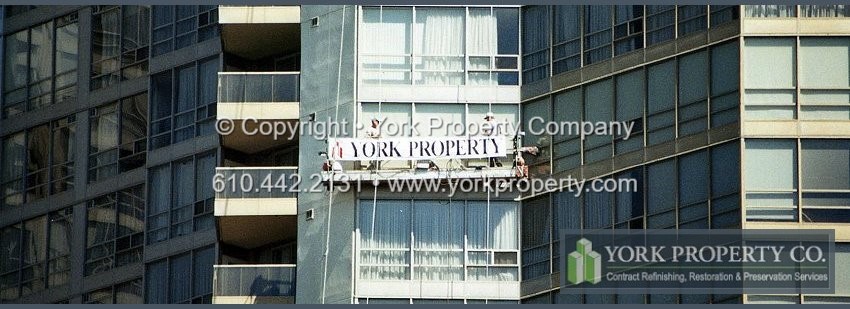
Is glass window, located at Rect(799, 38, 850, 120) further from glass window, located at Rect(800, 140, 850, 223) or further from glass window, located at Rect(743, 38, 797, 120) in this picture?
glass window, located at Rect(800, 140, 850, 223)

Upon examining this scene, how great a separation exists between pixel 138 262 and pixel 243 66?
6.04 meters

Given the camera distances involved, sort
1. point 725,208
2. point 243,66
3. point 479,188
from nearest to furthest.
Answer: point 725,208
point 479,188
point 243,66

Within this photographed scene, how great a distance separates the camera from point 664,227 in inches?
2876

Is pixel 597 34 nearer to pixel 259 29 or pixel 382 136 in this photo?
pixel 382 136

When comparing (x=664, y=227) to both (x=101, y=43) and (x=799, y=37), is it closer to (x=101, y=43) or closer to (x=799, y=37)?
(x=799, y=37)

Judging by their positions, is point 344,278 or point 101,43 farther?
point 101,43

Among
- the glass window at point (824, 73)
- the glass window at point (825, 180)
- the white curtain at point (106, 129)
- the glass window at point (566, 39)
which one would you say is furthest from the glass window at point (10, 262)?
the glass window at point (824, 73)

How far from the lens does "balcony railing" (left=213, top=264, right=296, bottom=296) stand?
7788 cm

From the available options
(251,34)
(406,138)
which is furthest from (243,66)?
(406,138)

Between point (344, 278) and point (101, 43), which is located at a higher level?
point (101, 43)

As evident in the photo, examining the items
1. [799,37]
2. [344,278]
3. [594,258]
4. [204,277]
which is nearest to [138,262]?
[204,277]

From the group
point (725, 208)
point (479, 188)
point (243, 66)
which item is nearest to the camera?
point (725, 208)

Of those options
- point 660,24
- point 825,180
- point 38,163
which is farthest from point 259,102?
point 825,180

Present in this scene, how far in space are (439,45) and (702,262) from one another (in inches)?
410
